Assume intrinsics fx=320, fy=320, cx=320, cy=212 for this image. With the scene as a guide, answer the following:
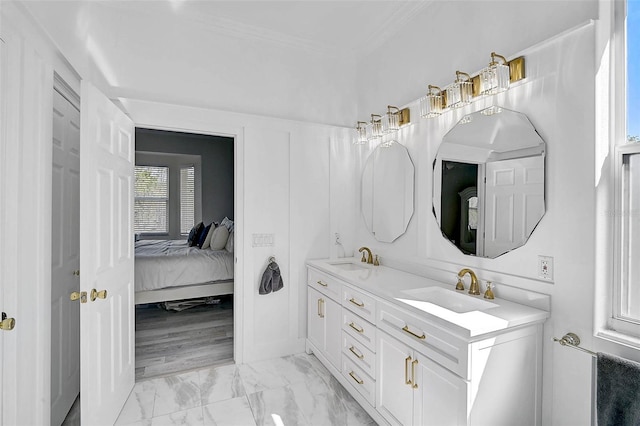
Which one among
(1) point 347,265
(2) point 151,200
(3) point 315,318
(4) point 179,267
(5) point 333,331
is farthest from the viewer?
(2) point 151,200

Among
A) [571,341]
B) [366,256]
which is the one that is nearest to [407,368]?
[571,341]

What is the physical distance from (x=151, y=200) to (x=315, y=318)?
15.3 ft

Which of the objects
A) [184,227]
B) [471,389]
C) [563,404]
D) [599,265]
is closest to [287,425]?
[471,389]

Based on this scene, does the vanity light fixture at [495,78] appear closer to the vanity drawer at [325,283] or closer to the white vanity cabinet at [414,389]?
the white vanity cabinet at [414,389]

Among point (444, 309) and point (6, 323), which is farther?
point (444, 309)

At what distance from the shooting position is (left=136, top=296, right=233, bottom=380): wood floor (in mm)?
2848

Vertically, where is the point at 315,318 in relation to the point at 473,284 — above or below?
below

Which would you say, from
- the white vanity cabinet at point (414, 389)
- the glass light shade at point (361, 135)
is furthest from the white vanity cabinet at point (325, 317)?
the glass light shade at point (361, 135)

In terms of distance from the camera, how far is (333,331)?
8.58ft

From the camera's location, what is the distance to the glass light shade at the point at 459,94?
1.93 meters

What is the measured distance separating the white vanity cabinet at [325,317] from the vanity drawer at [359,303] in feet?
0.38

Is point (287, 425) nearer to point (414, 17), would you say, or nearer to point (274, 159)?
point (274, 159)

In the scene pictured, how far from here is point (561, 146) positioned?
1577mm

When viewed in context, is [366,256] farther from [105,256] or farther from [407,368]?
[105,256]
